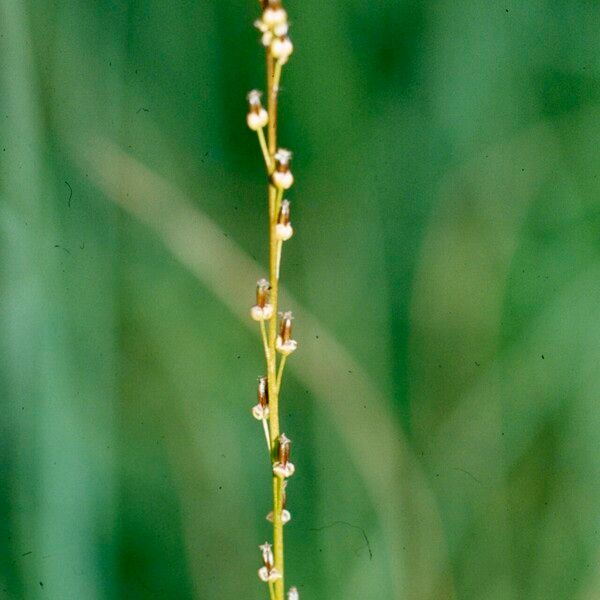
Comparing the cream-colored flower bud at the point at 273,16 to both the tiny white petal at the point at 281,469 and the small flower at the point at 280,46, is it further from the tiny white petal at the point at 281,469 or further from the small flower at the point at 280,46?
the tiny white petal at the point at 281,469

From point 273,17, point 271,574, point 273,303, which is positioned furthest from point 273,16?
Answer: point 271,574

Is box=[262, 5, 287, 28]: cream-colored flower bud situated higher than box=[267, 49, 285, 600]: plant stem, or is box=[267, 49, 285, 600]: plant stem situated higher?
box=[262, 5, 287, 28]: cream-colored flower bud

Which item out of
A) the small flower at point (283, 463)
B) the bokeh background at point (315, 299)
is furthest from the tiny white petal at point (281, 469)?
the bokeh background at point (315, 299)

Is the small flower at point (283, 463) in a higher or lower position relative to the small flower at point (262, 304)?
lower

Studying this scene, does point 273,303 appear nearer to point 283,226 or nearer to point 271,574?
point 283,226

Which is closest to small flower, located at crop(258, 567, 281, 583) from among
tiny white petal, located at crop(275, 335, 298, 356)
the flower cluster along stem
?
the flower cluster along stem

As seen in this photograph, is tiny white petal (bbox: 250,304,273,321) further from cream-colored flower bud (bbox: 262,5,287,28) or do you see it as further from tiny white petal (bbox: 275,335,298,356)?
cream-colored flower bud (bbox: 262,5,287,28)
